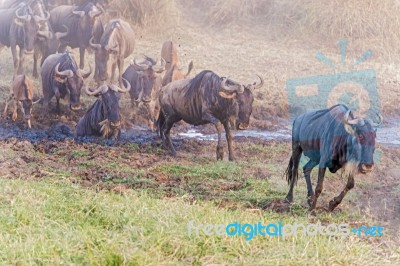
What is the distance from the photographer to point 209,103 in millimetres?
8727

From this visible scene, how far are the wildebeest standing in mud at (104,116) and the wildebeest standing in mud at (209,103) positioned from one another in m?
0.63

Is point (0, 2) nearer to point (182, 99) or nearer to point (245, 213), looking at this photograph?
point (182, 99)

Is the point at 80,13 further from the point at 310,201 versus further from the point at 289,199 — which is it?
the point at 310,201

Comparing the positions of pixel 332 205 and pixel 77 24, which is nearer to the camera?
pixel 332 205

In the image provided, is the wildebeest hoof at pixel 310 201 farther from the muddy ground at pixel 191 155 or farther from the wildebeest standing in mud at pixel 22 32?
the wildebeest standing in mud at pixel 22 32

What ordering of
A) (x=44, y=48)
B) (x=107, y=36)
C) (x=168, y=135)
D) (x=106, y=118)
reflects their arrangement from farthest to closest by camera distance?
(x=44, y=48)
(x=107, y=36)
(x=106, y=118)
(x=168, y=135)

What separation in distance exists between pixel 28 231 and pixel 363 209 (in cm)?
303

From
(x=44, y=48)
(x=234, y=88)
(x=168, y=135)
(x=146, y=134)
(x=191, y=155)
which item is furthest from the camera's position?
(x=44, y=48)

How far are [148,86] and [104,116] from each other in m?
1.40

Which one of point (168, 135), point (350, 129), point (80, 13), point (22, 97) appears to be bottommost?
point (168, 135)

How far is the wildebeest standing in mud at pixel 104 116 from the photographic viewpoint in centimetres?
948

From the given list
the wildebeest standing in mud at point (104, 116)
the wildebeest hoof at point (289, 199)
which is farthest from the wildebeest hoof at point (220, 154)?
the wildebeest hoof at point (289, 199)

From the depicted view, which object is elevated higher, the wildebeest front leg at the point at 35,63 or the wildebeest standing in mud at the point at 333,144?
the wildebeest standing in mud at the point at 333,144

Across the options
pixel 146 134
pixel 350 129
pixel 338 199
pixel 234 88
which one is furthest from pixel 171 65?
pixel 350 129
